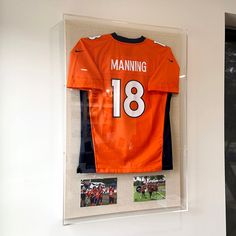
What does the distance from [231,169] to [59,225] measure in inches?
57.9

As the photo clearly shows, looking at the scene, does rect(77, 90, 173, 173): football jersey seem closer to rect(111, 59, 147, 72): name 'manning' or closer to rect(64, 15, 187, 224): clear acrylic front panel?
rect(64, 15, 187, 224): clear acrylic front panel

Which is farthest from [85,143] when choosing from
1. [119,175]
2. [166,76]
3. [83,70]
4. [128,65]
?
[166,76]

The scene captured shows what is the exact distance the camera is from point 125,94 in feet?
6.05

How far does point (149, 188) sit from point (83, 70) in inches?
34.3

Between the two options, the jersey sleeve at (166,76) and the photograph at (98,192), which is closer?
the photograph at (98,192)

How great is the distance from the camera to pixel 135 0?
1.94 metres

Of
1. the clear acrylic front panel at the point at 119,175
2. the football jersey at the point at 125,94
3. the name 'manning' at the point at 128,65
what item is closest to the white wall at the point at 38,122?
the clear acrylic front panel at the point at 119,175

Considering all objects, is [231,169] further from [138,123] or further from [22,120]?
[22,120]

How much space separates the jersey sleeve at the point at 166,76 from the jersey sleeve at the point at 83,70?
0.37 meters

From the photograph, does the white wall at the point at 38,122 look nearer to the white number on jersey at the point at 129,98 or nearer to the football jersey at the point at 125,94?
the football jersey at the point at 125,94

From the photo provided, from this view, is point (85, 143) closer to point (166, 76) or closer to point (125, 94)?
point (125, 94)

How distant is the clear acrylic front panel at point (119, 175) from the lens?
1.74 m

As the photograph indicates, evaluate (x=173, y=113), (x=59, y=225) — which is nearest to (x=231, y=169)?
(x=173, y=113)

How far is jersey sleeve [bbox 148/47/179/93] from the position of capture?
190 cm
